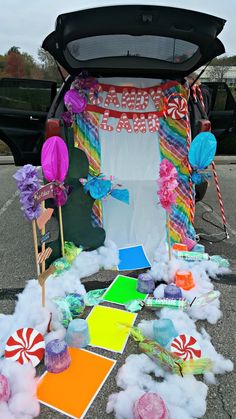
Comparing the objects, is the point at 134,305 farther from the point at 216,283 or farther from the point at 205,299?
the point at 216,283

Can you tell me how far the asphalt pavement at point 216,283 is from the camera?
5.82 ft

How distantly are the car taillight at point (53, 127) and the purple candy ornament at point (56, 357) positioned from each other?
1877mm

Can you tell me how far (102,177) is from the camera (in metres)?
3.37

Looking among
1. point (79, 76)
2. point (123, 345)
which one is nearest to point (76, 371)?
point (123, 345)

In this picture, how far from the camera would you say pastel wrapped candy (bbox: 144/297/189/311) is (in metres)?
2.46

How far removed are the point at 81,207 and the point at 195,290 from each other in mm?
1319

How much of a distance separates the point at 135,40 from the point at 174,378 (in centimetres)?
266

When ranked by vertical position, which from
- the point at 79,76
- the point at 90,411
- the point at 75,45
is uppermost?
the point at 75,45

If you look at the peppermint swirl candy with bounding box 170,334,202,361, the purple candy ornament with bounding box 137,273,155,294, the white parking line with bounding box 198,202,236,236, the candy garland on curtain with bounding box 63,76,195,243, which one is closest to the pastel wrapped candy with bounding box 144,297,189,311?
the purple candy ornament with bounding box 137,273,155,294

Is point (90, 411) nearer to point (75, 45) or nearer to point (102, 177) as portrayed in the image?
point (102, 177)

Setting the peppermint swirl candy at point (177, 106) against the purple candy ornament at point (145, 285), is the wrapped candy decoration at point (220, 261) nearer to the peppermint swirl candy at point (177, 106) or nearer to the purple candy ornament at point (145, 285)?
the purple candy ornament at point (145, 285)

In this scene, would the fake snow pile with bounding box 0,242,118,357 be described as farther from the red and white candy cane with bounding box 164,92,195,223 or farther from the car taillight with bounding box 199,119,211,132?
the car taillight with bounding box 199,119,211,132

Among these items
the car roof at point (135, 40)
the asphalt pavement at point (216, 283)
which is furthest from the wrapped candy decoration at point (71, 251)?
the car roof at point (135, 40)

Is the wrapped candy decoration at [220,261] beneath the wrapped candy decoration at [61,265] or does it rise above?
beneath
